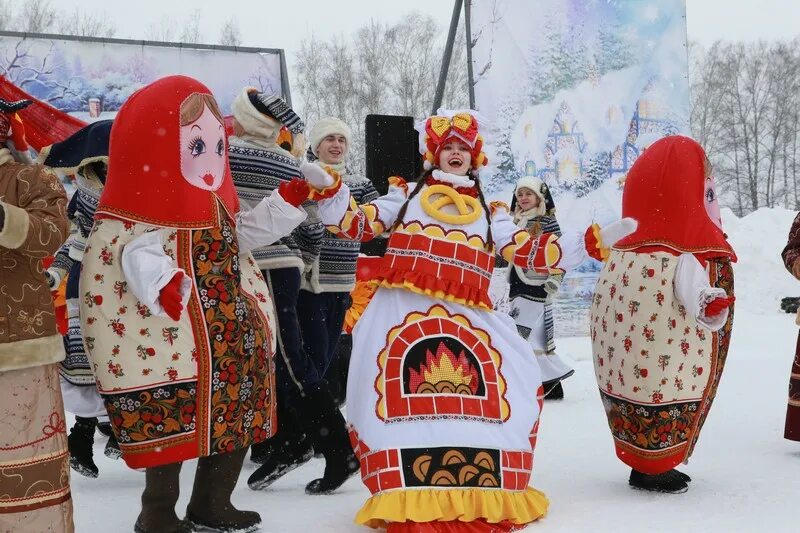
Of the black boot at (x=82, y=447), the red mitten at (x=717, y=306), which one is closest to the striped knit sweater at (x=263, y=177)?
the black boot at (x=82, y=447)

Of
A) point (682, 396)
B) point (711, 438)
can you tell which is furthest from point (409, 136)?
point (682, 396)

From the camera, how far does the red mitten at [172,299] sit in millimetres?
2820

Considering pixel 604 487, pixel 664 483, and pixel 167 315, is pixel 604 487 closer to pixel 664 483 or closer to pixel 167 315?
pixel 664 483

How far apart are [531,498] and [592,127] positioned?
23.1 feet

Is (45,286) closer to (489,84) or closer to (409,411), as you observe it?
(409,411)

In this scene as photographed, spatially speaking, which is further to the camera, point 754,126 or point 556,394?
point 754,126

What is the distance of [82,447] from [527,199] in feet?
12.4

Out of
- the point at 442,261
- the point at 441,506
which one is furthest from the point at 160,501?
the point at 442,261

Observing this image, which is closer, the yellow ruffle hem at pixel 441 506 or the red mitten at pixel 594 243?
the yellow ruffle hem at pixel 441 506

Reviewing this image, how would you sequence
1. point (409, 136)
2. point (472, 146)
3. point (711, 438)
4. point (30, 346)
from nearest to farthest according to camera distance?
point (30, 346) < point (472, 146) < point (711, 438) < point (409, 136)

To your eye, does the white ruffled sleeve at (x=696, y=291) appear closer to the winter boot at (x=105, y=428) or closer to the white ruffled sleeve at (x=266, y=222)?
the white ruffled sleeve at (x=266, y=222)

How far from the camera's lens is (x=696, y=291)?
3848mm

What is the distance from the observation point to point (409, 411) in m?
3.45

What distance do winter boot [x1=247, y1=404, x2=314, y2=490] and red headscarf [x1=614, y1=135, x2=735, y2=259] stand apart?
163cm
